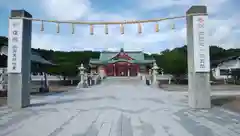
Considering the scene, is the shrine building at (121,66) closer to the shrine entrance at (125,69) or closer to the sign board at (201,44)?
the shrine entrance at (125,69)

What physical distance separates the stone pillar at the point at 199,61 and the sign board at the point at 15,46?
8.25 meters

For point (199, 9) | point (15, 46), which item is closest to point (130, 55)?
point (199, 9)

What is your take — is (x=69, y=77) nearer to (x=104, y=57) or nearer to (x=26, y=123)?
(x=104, y=57)

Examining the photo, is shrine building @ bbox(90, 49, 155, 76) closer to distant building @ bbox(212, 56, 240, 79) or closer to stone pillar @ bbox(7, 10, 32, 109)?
distant building @ bbox(212, 56, 240, 79)

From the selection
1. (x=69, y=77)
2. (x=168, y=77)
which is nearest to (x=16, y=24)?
(x=69, y=77)

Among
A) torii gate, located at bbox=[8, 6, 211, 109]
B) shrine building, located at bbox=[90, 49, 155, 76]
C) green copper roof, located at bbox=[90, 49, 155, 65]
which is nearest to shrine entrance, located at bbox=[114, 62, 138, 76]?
shrine building, located at bbox=[90, 49, 155, 76]

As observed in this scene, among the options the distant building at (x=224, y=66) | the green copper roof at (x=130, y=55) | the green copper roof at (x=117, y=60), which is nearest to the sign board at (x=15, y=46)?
the green copper roof at (x=117, y=60)

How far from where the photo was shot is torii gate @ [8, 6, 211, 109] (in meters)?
10.7

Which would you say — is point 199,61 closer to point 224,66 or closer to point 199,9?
point 199,9

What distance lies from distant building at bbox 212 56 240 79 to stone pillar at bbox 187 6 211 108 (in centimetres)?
3500

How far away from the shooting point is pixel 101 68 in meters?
52.2

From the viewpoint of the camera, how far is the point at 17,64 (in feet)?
35.7

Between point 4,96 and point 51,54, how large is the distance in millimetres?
51614

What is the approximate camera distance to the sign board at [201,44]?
35.1ft
